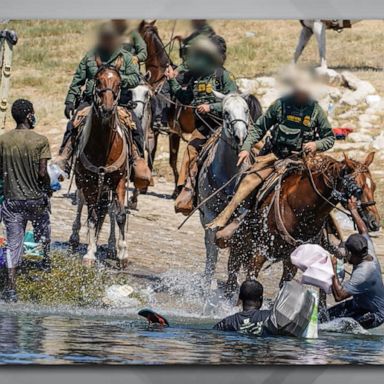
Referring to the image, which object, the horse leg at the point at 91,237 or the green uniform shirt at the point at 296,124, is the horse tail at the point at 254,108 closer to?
the green uniform shirt at the point at 296,124

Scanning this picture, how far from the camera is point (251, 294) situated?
471 inches

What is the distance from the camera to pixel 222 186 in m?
14.2

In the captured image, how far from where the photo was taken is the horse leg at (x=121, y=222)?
1551 centimetres

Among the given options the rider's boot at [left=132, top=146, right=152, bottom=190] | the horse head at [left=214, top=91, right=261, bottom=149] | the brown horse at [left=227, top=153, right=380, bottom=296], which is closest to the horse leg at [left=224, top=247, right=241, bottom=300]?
the brown horse at [left=227, top=153, right=380, bottom=296]

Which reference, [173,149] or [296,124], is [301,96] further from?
[173,149]

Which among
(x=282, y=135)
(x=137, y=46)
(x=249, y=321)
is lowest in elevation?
(x=249, y=321)

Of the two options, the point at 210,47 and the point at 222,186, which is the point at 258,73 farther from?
the point at 222,186

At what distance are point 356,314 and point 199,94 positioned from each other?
413 cm

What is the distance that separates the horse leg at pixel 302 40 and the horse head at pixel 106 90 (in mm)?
7143

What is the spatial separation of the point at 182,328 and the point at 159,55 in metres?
8.39

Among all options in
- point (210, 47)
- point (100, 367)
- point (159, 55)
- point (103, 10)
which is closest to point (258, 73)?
point (159, 55)

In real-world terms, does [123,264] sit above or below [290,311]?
above

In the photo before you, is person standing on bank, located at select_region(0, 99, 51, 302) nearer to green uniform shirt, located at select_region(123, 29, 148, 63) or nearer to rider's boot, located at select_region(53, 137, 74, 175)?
rider's boot, located at select_region(53, 137, 74, 175)

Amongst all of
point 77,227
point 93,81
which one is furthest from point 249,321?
point 77,227
